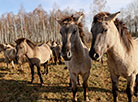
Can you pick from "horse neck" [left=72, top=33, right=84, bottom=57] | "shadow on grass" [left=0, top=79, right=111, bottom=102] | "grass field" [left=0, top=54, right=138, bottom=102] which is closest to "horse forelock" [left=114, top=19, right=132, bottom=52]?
"horse neck" [left=72, top=33, right=84, bottom=57]

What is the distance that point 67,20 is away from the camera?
108 inches

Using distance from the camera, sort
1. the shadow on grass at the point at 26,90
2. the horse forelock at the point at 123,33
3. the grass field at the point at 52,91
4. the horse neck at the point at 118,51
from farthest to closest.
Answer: the shadow on grass at the point at 26,90 < the grass field at the point at 52,91 < the horse forelock at the point at 123,33 < the horse neck at the point at 118,51

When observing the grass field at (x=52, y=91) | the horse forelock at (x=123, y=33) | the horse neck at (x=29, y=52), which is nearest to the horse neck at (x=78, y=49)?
the horse forelock at (x=123, y=33)

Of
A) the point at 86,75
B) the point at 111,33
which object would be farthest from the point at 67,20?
the point at 86,75

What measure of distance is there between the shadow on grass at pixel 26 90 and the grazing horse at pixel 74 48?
119 cm

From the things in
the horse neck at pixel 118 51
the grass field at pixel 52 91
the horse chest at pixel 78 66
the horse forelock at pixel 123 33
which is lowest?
the grass field at pixel 52 91

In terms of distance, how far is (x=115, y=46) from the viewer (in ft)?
7.75

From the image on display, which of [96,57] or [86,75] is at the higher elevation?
[96,57]

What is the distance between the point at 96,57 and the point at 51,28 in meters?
35.5

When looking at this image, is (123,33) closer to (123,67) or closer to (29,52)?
(123,67)

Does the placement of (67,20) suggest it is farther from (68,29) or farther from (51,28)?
(51,28)

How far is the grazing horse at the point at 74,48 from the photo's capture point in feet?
8.31

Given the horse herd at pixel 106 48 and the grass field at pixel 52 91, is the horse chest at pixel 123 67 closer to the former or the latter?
the horse herd at pixel 106 48

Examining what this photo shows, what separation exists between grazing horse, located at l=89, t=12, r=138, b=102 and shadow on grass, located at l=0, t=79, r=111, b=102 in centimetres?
215
